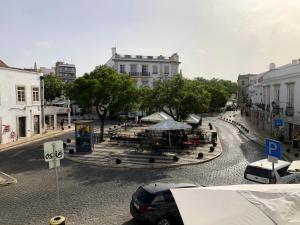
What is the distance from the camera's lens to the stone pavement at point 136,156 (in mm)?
19244

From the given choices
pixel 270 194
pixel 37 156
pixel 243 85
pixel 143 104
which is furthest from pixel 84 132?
pixel 243 85

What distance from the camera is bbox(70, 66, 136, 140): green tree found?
86.2ft

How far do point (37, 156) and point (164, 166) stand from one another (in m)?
10.4

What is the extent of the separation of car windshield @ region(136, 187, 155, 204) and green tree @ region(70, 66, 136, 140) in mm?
16890

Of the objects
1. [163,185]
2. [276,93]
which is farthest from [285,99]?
[163,185]

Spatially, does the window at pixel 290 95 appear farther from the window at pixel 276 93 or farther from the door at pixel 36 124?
the door at pixel 36 124

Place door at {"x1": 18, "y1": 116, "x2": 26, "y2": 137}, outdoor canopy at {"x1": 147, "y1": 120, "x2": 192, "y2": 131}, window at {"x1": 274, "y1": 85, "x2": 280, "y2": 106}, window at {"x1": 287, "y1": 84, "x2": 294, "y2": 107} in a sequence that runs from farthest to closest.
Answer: window at {"x1": 274, "y1": 85, "x2": 280, "y2": 106}, door at {"x1": 18, "y1": 116, "x2": 26, "y2": 137}, window at {"x1": 287, "y1": 84, "x2": 294, "y2": 107}, outdoor canopy at {"x1": 147, "y1": 120, "x2": 192, "y2": 131}

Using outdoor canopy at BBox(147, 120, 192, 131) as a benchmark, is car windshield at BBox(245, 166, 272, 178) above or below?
below

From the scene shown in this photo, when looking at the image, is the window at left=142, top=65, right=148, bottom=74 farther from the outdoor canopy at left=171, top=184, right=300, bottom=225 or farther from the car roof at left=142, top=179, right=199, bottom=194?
the outdoor canopy at left=171, top=184, right=300, bottom=225

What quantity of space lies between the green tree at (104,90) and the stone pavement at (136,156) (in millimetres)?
4323

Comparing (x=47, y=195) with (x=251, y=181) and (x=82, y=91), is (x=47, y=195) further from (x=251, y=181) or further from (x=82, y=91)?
(x=82, y=91)

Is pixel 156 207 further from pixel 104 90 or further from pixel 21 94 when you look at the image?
pixel 21 94

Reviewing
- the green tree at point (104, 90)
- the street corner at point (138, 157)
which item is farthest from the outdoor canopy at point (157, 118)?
the street corner at point (138, 157)

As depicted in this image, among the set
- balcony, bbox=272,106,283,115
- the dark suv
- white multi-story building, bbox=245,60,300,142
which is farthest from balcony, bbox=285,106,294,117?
the dark suv
